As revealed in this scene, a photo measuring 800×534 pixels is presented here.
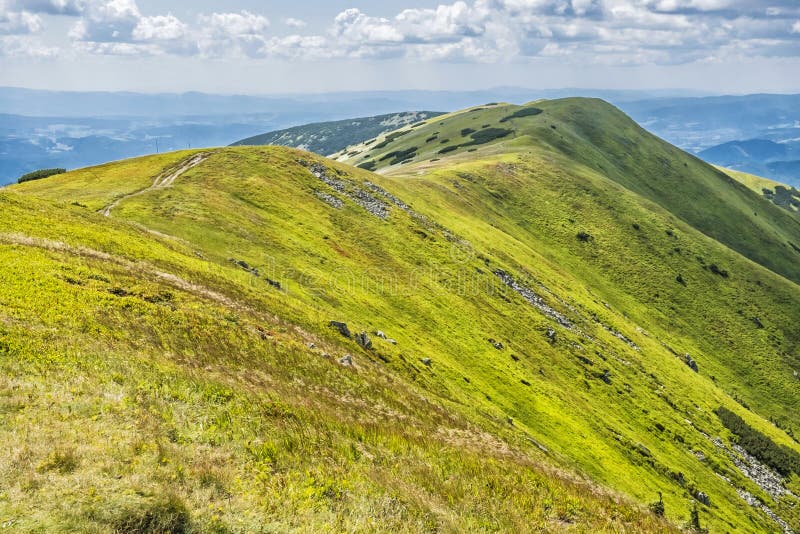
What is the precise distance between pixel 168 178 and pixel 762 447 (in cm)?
9249

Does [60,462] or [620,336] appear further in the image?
[620,336]

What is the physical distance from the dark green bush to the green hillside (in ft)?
1.72

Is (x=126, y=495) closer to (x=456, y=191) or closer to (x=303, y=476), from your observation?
(x=303, y=476)

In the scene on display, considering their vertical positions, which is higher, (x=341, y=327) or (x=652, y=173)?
(x=652, y=173)

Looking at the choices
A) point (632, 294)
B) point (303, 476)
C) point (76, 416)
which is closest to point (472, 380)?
point (303, 476)

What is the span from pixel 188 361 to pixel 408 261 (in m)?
45.7

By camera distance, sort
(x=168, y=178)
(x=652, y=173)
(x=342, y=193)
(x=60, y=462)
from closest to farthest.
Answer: (x=60, y=462)
(x=168, y=178)
(x=342, y=193)
(x=652, y=173)

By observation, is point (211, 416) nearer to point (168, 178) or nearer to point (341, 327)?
point (341, 327)

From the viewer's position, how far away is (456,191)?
11138 centimetres

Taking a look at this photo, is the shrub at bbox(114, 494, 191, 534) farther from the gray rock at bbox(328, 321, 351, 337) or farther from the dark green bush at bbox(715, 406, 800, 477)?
the dark green bush at bbox(715, 406, 800, 477)

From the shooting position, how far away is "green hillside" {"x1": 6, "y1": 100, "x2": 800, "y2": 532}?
1412 cm

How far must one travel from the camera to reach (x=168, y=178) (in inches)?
2621

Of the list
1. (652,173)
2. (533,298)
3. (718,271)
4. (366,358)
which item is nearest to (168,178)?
(366,358)

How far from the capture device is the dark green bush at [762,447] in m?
61.9
